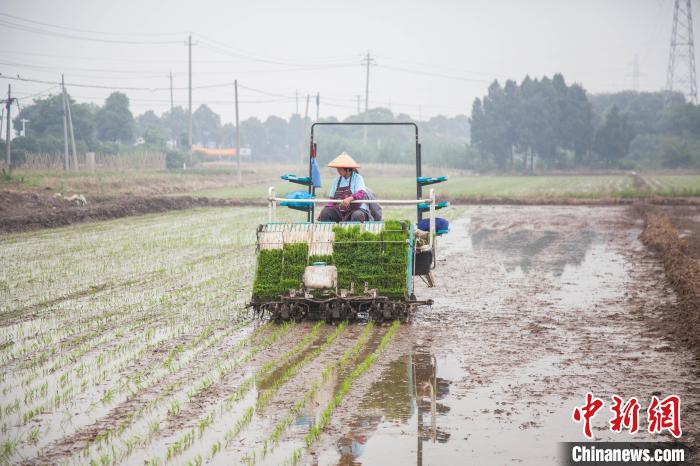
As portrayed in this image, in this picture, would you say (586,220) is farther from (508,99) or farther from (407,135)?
(407,135)

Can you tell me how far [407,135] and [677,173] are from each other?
48.4 metres

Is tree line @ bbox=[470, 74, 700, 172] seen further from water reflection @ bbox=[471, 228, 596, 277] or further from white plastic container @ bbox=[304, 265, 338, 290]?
white plastic container @ bbox=[304, 265, 338, 290]

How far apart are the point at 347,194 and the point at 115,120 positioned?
8398 centimetres

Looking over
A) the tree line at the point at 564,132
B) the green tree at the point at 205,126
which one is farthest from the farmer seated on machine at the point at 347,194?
the green tree at the point at 205,126

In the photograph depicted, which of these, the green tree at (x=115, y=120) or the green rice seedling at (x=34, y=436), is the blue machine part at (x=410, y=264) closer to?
the green rice seedling at (x=34, y=436)

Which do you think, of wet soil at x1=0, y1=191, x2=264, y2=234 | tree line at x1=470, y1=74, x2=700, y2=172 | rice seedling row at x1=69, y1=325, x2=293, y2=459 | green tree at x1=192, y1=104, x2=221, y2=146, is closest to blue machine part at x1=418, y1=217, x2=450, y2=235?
rice seedling row at x1=69, y1=325, x2=293, y2=459

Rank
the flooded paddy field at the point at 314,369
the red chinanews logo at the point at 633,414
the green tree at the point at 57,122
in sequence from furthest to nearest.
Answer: the green tree at the point at 57,122
the red chinanews logo at the point at 633,414
the flooded paddy field at the point at 314,369

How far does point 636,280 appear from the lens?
1413 cm

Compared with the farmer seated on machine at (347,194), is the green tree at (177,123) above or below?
above

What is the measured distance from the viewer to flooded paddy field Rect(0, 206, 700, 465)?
5980mm

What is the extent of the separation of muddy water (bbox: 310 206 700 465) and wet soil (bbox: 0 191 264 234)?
1290 cm

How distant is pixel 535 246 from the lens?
20.1 metres

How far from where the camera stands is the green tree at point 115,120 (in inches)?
3561

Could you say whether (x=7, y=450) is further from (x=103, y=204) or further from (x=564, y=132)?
(x=564, y=132)
